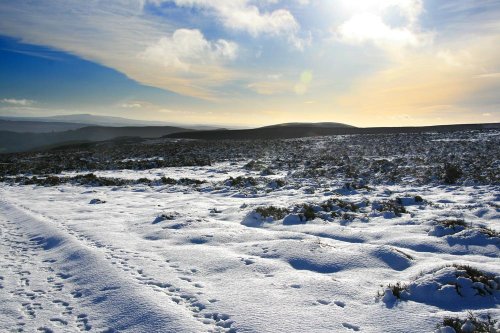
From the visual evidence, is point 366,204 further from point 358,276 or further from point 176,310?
point 176,310

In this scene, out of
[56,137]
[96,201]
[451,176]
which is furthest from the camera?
[56,137]

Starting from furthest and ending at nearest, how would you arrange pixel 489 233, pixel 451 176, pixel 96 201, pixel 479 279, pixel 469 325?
pixel 451 176, pixel 96 201, pixel 489 233, pixel 479 279, pixel 469 325

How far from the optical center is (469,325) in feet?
13.0

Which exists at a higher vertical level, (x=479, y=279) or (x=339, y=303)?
(x=479, y=279)

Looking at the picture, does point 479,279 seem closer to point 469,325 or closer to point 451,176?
point 469,325

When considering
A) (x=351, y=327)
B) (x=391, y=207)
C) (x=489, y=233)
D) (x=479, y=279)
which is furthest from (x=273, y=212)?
(x=351, y=327)

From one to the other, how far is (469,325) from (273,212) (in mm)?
6507

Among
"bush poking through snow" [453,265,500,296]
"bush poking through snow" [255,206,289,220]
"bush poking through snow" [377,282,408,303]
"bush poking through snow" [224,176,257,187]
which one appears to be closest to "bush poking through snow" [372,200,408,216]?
"bush poking through snow" [255,206,289,220]

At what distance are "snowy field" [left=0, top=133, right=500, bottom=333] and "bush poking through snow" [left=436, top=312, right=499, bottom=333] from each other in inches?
1.0

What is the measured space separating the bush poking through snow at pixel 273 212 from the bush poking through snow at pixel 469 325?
234 inches

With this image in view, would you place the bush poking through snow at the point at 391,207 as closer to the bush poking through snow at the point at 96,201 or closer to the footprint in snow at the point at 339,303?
the footprint in snow at the point at 339,303

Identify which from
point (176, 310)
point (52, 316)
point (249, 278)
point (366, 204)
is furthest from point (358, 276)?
point (366, 204)

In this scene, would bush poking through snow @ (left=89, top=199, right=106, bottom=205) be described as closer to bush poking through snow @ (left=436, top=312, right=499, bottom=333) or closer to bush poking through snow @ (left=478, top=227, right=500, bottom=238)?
bush poking through snow @ (left=436, top=312, right=499, bottom=333)

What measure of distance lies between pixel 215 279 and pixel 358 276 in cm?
246
